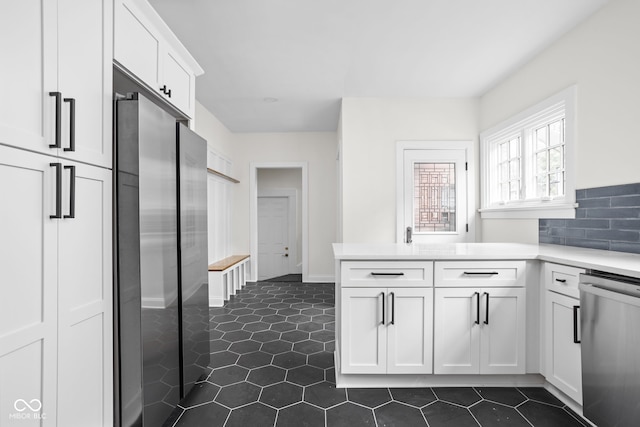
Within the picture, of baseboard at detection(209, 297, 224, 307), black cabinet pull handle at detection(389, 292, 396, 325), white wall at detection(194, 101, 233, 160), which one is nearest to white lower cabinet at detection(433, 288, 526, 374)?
black cabinet pull handle at detection(389, 292, 396, 325)

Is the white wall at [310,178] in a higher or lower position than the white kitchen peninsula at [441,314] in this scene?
higher

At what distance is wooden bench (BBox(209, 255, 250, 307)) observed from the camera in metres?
3.81

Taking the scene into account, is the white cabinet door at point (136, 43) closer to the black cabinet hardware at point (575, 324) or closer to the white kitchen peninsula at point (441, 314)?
the white kitchen peninsula at point (441, 314)

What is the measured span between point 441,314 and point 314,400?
38.0 inches

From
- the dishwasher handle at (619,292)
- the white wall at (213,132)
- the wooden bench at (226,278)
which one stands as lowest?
the wooden bench at (226,278)

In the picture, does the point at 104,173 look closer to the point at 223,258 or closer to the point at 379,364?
the point at 379,364

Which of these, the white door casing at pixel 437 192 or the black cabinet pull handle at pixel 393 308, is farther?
the white door casing at pixel 437 192

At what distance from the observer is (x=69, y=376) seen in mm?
1165

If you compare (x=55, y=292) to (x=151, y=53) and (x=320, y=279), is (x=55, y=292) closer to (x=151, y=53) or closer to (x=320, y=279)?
(x=151, y=53)

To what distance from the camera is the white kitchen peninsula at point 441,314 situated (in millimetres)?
1952

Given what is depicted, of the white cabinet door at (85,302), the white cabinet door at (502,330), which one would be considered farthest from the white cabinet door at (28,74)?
the white cabinet door at (502,330)

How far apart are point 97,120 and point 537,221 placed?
3.25m

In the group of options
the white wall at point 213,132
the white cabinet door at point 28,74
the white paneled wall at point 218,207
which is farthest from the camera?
the white paneled wall at point 218,207

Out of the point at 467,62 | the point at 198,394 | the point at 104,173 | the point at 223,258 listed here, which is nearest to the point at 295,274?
the point at 223,258
